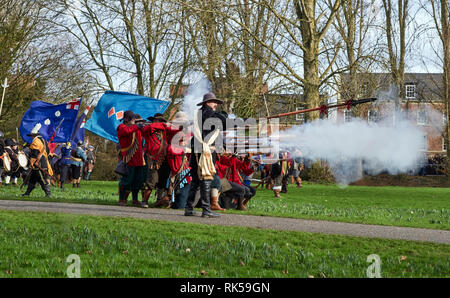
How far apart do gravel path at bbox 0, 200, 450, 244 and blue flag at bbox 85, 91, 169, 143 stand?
534 centimetres

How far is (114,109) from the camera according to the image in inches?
765

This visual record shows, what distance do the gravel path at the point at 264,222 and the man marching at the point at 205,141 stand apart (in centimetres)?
59

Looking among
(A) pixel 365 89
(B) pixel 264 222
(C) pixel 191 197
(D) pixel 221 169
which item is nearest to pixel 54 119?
(D) pixel 221 169

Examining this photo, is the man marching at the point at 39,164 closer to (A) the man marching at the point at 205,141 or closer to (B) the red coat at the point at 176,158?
(B) the red coat at the point at 176,158

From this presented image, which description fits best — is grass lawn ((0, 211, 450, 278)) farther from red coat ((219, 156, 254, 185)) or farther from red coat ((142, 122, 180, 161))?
red coat ((219, 156, 254, 185))

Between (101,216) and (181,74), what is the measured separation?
21513mm

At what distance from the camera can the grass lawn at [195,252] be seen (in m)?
6.78

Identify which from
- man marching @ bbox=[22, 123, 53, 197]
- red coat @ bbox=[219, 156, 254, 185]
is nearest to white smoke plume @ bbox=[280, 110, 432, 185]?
red coat @ bbox=[219, 156, 254, 185]

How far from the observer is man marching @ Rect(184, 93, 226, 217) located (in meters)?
11.5

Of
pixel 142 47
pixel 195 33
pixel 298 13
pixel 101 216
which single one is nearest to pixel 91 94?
pixel 142 47

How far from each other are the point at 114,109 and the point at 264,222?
9.36m

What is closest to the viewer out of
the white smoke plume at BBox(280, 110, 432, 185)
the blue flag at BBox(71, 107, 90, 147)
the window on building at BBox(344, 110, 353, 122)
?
the white smoke plume at BBox(280, 110, 432, 185)

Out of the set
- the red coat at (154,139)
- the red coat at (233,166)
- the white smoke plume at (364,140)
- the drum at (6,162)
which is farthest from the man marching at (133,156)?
the drum at (6,162)

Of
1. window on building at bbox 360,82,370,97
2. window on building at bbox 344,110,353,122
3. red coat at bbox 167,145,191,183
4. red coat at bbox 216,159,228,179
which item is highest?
window on building at bbox 360,82,370,97
